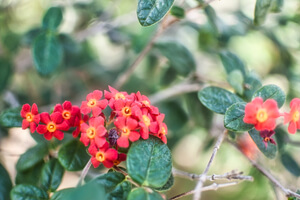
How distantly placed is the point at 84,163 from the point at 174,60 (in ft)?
1.92

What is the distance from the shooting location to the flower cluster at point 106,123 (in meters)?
0.74

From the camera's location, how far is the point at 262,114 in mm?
735

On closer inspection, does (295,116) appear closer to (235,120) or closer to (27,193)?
(235,120)

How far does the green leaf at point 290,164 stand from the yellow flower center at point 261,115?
2.04 ft

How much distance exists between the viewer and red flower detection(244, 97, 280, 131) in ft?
2.40

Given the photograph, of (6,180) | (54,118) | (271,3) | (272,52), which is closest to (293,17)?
(272,52)

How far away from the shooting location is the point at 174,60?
1.32 m

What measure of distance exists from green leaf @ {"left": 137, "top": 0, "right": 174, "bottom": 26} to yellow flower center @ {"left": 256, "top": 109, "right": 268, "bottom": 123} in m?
0.33

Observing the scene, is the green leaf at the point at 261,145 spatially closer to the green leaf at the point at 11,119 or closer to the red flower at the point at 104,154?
the red flower at the point at 104,154

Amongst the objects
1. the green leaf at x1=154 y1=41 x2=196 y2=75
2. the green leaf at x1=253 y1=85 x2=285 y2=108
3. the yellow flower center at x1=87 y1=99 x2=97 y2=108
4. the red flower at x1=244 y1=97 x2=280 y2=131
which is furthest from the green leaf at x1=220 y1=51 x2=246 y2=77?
the yellow flower center at x1=87 y1=99 x2=97 y2=108

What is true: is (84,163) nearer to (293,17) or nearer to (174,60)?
(174,60)

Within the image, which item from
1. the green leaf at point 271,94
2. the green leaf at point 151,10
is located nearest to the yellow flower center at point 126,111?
the green leaf at point 151,10

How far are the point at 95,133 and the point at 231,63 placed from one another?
2.00 ft

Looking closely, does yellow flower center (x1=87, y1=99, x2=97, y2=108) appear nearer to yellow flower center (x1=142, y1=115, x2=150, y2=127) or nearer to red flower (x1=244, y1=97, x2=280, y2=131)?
yellow flower center (x1=142, y1=115, x2=150, y2=127)
